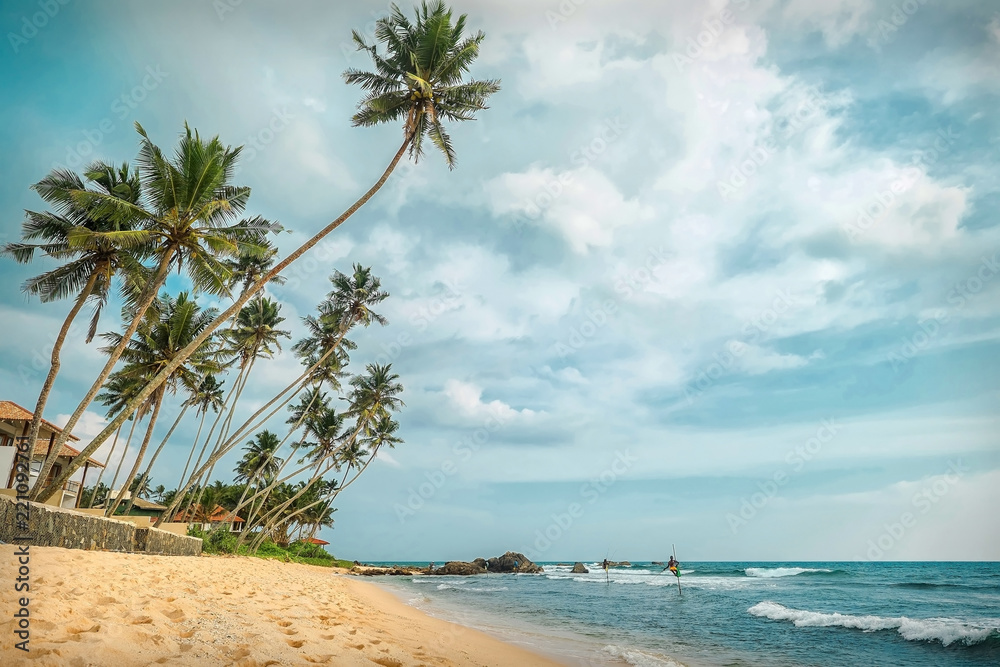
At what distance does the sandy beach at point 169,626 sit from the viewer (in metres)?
3.62

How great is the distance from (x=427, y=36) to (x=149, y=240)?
929 centimetres

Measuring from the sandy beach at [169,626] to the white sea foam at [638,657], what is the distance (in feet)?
8.77

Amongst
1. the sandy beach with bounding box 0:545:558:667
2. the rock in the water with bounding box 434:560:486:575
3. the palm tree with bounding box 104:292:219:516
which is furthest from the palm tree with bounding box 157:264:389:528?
the rock in the water with bounding box 434:560:486:575

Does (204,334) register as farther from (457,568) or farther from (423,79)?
(457,568)

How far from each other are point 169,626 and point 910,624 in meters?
16.8

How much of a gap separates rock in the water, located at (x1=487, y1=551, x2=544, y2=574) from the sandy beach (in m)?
62.4

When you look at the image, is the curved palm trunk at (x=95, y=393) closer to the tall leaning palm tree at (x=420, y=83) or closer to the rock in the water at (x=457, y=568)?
the tall leaning palm tree at (x=420, y=83)

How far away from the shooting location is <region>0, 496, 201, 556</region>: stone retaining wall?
6.57 meters

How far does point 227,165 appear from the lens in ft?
45.7

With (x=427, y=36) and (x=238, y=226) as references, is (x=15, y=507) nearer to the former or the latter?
(x=238, y=226)

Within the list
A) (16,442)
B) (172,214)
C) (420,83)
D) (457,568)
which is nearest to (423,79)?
(420,83)

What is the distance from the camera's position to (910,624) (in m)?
13.2

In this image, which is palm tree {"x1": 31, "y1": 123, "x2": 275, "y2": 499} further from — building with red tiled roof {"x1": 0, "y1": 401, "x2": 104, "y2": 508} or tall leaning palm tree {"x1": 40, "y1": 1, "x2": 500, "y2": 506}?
building with red tiled roof {"x1": 0, "y1": 401, "x2": 104, "y2": 508}

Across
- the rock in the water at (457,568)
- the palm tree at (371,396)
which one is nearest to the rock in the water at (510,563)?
the rock in the water at (457,568)
